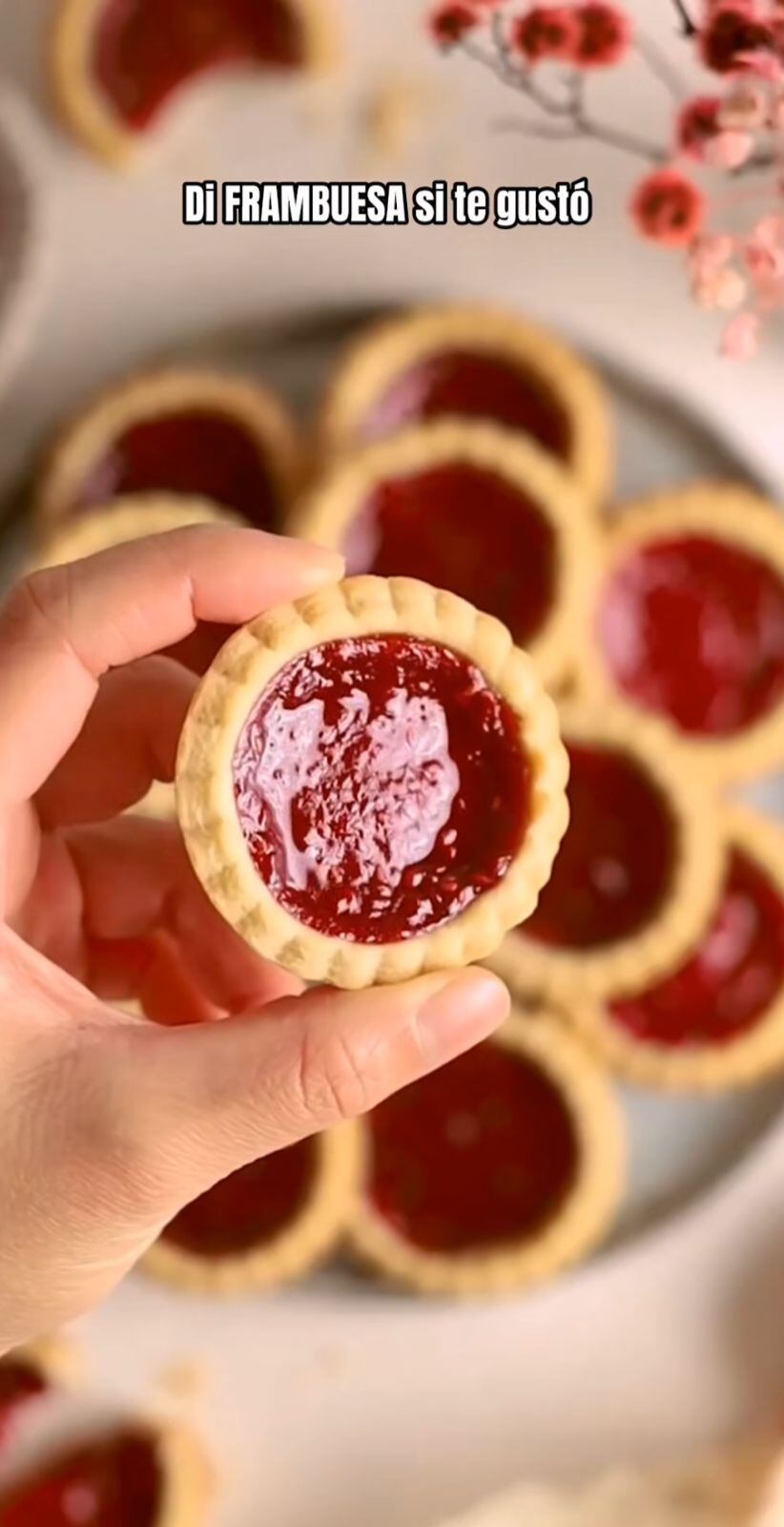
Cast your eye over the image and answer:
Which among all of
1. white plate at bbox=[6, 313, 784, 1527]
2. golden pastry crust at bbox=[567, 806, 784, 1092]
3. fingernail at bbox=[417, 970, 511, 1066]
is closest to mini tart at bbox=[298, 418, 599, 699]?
white plate at bbox=[6, 313, 784, 1527]

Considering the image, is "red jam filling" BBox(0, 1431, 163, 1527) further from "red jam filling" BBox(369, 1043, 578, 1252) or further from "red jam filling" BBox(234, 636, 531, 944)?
"red jam filling" BBox(234, 636, 531, 944)

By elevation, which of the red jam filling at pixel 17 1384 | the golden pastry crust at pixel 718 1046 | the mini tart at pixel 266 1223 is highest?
the golden pastry crust at pixel 718 1046

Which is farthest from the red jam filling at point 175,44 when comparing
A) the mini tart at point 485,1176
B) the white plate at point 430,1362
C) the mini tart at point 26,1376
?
the mini tart at point 26,1376

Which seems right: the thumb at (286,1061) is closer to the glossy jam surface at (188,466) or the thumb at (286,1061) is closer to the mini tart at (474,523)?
the mini tart at (474,523)

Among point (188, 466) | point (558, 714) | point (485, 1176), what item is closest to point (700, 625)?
point (558, 714)

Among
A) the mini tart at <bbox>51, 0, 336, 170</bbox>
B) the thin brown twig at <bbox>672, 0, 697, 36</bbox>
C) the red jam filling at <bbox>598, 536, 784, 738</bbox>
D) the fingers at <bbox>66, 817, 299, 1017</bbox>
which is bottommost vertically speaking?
the fingers at <bbox>66, 817, 299, 1017</bbox>

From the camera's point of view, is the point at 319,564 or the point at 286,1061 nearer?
the point at 286,1061

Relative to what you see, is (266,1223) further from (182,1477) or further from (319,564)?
(319,564)
